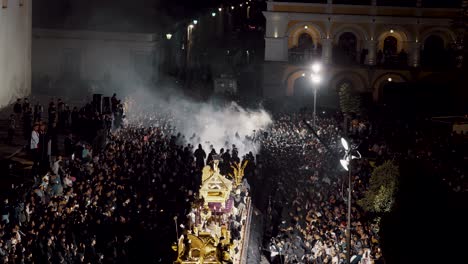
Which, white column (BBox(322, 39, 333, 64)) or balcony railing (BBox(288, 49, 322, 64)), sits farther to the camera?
white column (BBox(322, 39, 333, 64))

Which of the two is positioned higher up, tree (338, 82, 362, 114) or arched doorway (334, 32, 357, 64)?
arched doorway (334, 32, 357, 64)

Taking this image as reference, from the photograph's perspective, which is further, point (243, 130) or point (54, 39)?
point (54, 39)

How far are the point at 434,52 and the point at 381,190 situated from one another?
87.5 ft

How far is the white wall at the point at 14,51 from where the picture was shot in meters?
31.2

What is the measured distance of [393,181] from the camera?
2084 cm

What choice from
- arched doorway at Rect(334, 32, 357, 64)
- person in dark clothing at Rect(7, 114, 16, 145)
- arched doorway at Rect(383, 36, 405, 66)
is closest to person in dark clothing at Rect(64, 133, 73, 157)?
person in dark clothing at Rect(7, 114, 16, 145)

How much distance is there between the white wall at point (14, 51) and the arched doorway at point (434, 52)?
808 inches

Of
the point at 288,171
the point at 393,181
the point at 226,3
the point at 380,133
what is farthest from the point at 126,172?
the point at 226,3

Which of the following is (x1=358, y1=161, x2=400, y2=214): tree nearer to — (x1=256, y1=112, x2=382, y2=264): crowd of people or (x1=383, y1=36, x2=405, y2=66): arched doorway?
(x1=256, y1=112, x2=382, y2=264): crowd of people

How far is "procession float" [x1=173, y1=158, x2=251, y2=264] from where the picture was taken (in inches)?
591

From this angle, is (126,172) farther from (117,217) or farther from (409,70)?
(409,70)

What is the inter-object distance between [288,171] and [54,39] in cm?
1867

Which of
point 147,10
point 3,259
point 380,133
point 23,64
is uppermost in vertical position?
point 147,10

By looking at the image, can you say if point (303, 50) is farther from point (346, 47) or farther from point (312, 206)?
point (312, 206)
